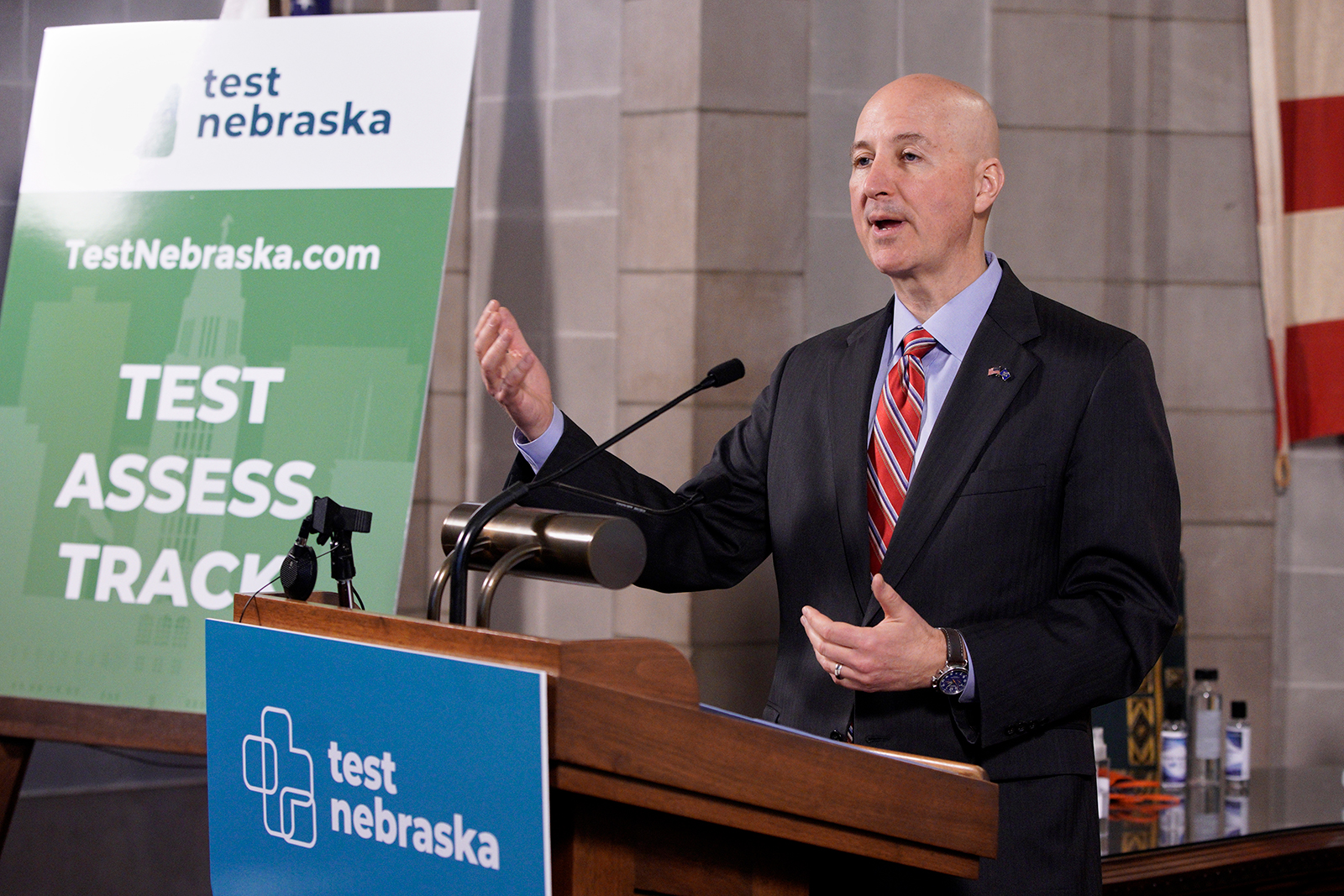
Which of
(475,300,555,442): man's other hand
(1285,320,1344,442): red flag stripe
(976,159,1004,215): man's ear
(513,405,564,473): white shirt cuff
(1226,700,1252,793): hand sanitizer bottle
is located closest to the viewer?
(475,300,555,442): man's other hand

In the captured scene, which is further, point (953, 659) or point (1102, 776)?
point (1102, 776)

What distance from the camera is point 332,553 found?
144 cm

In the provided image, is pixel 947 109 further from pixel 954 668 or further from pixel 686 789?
pixel 686 789

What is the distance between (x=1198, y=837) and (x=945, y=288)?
1.59m

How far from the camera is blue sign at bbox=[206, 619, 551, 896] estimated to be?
1050mm

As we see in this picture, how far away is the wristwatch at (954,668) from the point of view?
4.78ft

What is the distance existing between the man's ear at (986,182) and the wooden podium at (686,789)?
890 millimetres

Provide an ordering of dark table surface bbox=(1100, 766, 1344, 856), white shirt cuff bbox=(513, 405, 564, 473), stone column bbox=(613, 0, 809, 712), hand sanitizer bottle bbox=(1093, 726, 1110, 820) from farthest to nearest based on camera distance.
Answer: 1. stone column bbox=(613, 0, 809, 712)
2. hand sanitizer bottle bbox=(1093, 726, 1110, 820)
3. dark table surface bbox=(1100, 766, 1344, 856)
4. white shirt cuff bbox=(513, 405, 564, 473)

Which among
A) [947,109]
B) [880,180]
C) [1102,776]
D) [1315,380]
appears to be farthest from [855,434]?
[1315,380]

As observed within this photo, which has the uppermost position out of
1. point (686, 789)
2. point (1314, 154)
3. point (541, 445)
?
point (1314, 154)

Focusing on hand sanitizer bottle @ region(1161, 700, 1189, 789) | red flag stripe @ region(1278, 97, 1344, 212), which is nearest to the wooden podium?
hand sanitizer bottle @ region(1161, 700, 1189, 789)

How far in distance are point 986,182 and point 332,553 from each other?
3.41 ft

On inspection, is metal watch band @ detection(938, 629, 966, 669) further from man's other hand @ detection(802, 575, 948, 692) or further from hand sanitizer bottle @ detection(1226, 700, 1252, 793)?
hand sanitizer bottle @ detection(1226, 700, 1252, 793)

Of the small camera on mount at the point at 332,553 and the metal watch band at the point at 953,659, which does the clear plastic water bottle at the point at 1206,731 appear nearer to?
the metal watch band at the point at 953,659
